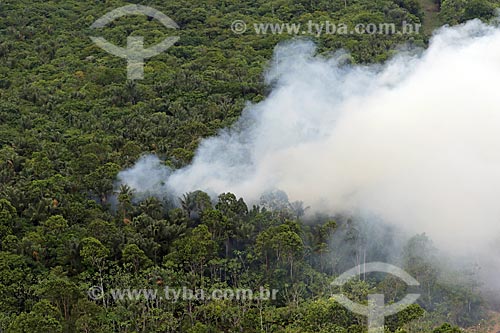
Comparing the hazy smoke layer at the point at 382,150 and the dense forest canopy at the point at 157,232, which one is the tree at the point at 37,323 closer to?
the dense forest canopy at the point at 157,232

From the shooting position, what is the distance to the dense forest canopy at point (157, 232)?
29.1 m

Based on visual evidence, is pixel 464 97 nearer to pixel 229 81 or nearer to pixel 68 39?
pixel 229 81

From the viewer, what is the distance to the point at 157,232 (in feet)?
112

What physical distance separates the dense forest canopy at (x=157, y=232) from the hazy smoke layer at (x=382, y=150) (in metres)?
1.66

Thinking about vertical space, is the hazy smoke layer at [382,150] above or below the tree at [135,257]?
above

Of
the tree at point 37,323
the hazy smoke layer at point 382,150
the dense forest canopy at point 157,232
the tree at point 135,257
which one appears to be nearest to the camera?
the tree at point 37,323

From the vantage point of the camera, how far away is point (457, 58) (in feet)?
152

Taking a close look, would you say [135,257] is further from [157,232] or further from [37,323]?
[37,323]

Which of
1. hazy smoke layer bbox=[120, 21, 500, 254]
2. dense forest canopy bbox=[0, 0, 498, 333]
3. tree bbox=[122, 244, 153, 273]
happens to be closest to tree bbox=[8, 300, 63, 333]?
dense forest canopy bbox=[0, 0, 498, 333]

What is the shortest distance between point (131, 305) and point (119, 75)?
92.2 feet

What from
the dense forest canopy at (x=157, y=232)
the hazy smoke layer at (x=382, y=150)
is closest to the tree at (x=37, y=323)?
the dense forest canopy at (x=157, y=232)

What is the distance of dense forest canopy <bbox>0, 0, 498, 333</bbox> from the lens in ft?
95.3

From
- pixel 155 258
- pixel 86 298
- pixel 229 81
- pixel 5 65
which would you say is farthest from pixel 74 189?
pixel 5 65

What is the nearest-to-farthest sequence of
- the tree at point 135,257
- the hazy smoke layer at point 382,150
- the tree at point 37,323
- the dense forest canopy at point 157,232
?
the tree at point 37,323 → the dense forest canopy at point 157,232 → the tree at point 135,257 → the hazy smoke layer at point 382,150
